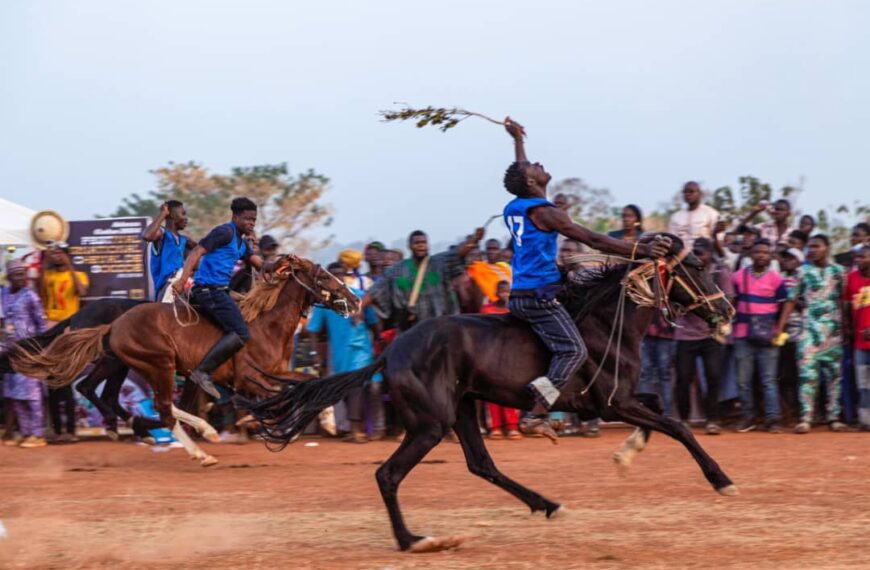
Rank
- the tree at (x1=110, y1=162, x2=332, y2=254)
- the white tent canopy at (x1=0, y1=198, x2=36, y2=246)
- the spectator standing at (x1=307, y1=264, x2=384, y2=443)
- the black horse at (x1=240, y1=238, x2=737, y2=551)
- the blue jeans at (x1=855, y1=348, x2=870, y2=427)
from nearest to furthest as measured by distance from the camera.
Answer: the black horse at (x1=240, y1=238, x2=737, y2=551), the blue jeans at (x1=855, y1=348, x2=870, y2=427), the spectator standing at (x1=307, y1=264, x2=384, y2=443), the white tent canopy at (x1=0, y1=198, x2=36, y2=246), the tree at (x1=110, y1=162, x2=332, y2=254)

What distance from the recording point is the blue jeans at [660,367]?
13.6m

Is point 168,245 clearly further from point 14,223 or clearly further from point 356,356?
point 14,223

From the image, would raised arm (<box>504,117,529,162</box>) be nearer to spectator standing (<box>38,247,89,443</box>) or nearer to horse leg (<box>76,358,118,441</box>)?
horse leg (<box>76,358,118,441</box>)

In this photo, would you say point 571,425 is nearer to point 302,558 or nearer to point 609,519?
point 609,519

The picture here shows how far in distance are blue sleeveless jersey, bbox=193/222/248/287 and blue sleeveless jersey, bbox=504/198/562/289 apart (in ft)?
14.2

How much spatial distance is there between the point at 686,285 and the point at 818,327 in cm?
555

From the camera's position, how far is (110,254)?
1493 centimetres

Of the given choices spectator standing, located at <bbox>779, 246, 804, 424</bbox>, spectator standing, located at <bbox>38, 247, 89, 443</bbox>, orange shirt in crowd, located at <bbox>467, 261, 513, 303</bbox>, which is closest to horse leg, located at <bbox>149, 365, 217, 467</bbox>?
spectator standing, located at <bbox>38, 247, 89, 443</bbox>

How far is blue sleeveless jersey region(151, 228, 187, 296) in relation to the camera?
12.7 metres

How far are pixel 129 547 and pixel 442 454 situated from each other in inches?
204

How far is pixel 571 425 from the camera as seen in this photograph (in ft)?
46.2

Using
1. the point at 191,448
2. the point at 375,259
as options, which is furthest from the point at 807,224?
the point at 191,448

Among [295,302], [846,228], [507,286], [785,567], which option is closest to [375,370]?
[785,567]

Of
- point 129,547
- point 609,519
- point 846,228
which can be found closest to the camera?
point 129,547
